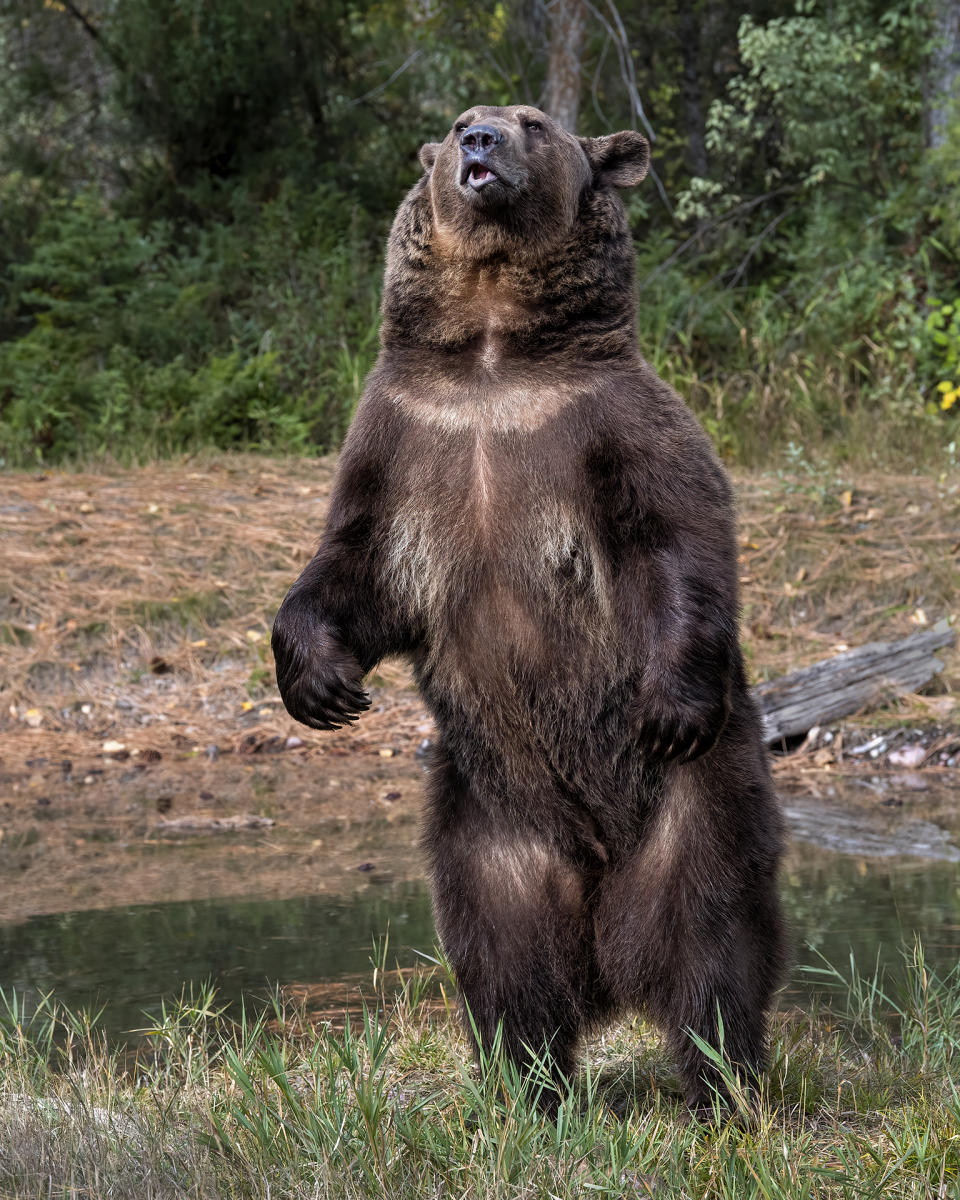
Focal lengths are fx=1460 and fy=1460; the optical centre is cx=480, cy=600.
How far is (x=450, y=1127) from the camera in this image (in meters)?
2.85

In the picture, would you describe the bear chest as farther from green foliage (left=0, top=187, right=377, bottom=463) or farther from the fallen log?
green foliage (left=0, top=187, right=377, bottom=463)

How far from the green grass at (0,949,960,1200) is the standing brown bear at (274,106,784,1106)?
0.90 ft

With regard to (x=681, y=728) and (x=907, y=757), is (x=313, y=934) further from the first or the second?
(x=907, y=757)

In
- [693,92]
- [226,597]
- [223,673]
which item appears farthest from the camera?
[693,92]

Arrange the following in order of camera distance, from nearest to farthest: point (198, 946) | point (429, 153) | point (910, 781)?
point (429, 153) → point (198, 946) → point (910, 781)

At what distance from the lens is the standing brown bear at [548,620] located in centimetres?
317

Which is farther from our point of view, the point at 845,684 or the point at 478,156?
the point at 845,684

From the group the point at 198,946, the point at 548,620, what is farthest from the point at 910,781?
the point at 548,620

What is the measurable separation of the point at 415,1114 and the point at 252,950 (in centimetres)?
185

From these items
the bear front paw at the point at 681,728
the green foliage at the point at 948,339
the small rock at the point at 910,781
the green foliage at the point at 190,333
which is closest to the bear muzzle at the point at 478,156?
the bear front paw at the point at 681,728

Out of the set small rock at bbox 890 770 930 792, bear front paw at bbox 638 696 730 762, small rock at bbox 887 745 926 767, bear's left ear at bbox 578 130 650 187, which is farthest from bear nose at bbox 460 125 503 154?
small rock at bbox 887 745 926 767

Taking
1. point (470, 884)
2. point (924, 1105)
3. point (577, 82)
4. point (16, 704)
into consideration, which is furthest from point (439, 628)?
point (577, 82)

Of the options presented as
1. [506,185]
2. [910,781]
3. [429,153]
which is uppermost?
[429,153]

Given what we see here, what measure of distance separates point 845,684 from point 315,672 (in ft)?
14.6
